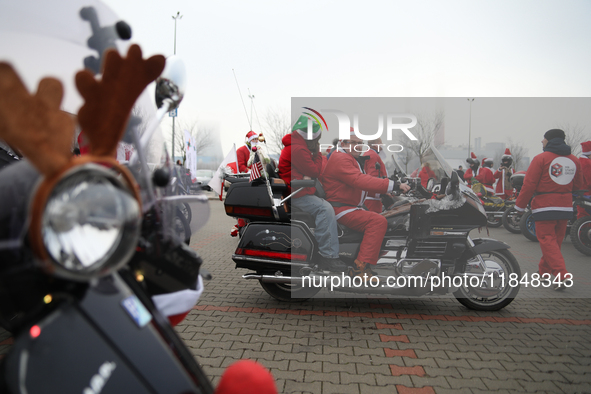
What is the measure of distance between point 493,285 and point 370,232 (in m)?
1.47

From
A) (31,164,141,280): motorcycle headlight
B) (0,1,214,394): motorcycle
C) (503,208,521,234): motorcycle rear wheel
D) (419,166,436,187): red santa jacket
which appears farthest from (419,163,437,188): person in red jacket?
(503,208,521,234): motorcycle rear wheel

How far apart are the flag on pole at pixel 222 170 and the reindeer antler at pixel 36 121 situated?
787 centimetres

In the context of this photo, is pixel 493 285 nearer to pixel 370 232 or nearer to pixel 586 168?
pixel 370 232

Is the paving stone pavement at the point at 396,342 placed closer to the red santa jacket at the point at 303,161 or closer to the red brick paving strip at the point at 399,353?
the red brick paving strip at the point at 399,353

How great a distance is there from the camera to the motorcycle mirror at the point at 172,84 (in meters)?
1.50

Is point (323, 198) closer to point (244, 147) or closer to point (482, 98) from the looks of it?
point (482, 98)

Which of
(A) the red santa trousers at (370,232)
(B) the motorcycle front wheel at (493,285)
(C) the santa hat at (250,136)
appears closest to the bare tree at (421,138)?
(A) the red santa trousers at (370,232)

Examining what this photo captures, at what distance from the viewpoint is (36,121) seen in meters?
0.79

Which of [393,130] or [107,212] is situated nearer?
[107,212]

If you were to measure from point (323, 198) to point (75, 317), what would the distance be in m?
3.37

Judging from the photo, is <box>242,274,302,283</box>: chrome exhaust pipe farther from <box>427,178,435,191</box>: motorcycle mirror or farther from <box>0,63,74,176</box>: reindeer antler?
<box>0,63,74,176</box>: reindeer antler

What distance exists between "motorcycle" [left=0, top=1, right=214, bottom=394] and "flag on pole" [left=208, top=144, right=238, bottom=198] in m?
7.71

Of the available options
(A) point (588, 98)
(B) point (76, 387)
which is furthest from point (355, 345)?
(A) point (588, 98)

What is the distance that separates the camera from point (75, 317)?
969 millimetres
